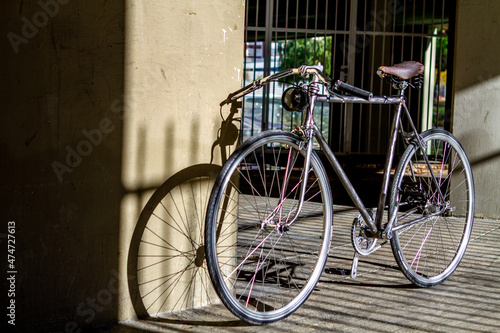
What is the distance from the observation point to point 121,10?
257cm

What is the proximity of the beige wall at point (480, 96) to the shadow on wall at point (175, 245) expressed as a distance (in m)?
3.47

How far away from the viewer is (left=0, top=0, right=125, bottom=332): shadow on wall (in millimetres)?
2332

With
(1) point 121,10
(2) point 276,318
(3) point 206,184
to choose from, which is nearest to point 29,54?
(1) point 121,10

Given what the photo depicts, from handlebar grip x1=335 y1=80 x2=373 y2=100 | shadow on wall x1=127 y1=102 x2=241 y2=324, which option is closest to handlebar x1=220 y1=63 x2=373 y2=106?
handlebar grip x1=335 y1=80 x2=373 y2=100

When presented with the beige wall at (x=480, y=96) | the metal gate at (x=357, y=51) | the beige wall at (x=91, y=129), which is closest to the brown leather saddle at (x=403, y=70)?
the beige wall at (x=91, y=129)

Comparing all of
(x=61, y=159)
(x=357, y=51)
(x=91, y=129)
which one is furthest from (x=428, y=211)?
(x=357, y=51)

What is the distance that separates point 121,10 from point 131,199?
82 centimetres

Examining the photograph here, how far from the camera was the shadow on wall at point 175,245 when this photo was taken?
2734mm

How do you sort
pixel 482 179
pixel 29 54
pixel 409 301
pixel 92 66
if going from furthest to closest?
pixel 482 179
pixel 409 301
pixel 92 66
pixel 29 54

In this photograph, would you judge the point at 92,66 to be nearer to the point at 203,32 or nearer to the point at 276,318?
the point at 203,32

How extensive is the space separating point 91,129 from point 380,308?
5.50 ft

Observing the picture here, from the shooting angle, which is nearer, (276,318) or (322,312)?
(276,318)

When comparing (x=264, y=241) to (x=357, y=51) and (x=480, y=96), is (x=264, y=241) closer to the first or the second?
(x=480, y=96)

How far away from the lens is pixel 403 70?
130 inches
